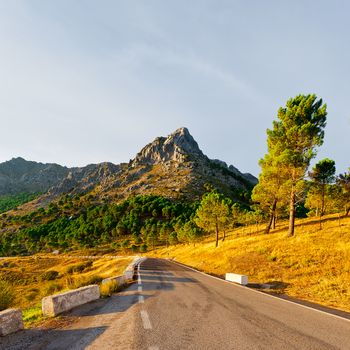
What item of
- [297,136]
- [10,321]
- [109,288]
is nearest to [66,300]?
[10,321]

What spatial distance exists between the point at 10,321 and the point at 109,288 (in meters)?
6.46

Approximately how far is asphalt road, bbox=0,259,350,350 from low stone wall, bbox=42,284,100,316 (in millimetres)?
401

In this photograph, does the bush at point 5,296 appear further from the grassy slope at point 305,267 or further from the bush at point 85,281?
the grassy slope at point 305,267

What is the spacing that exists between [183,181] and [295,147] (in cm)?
16223

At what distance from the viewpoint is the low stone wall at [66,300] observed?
885cm

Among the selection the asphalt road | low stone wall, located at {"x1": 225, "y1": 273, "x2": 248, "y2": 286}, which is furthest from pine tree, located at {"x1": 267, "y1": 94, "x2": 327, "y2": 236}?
the asphalt road

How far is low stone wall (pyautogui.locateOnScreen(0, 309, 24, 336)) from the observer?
6.85m

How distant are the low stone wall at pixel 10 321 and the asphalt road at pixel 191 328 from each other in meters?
0.32

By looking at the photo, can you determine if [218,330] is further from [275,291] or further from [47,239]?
[47,239]

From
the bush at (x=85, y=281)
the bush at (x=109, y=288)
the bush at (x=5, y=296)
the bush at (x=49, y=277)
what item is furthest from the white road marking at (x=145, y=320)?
the bush at (x=49, y=277)

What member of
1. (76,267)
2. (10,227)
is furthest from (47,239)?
(76,267)

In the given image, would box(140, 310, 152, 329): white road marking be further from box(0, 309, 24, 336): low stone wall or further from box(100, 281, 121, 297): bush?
box(100, 281, 121, 297): bush

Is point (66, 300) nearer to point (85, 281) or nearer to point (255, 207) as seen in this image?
point (85, 281)

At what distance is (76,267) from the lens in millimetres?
56250
